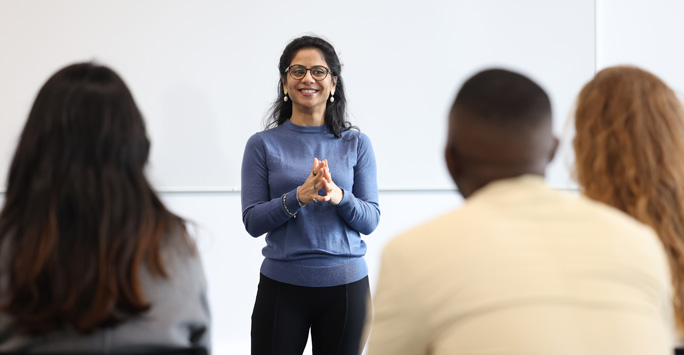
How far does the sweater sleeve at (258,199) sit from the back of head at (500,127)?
1.09 meters

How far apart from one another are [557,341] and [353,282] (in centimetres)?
129

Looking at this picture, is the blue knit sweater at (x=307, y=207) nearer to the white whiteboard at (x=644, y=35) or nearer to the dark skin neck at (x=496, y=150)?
the dark skin neck at (x=496, y=150)

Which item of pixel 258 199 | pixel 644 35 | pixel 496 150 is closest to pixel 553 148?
pixel 496 150

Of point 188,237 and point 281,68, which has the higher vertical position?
point 281,68

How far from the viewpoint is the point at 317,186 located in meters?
2.00

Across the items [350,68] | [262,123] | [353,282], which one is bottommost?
[353,282]

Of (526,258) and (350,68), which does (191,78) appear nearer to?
(350,68)

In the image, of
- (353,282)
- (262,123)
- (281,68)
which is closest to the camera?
(353,282)

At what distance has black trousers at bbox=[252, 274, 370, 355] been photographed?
206cm

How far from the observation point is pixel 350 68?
11.2ft

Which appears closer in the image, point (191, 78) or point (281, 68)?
point (281, 68)

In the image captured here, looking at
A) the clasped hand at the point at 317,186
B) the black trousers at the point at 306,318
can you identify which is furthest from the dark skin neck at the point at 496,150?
the black trousers at the point at 306,318

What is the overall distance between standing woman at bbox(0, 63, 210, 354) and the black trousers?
0.95 m

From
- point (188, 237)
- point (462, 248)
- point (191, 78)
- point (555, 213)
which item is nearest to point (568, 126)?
point (555, 213)
